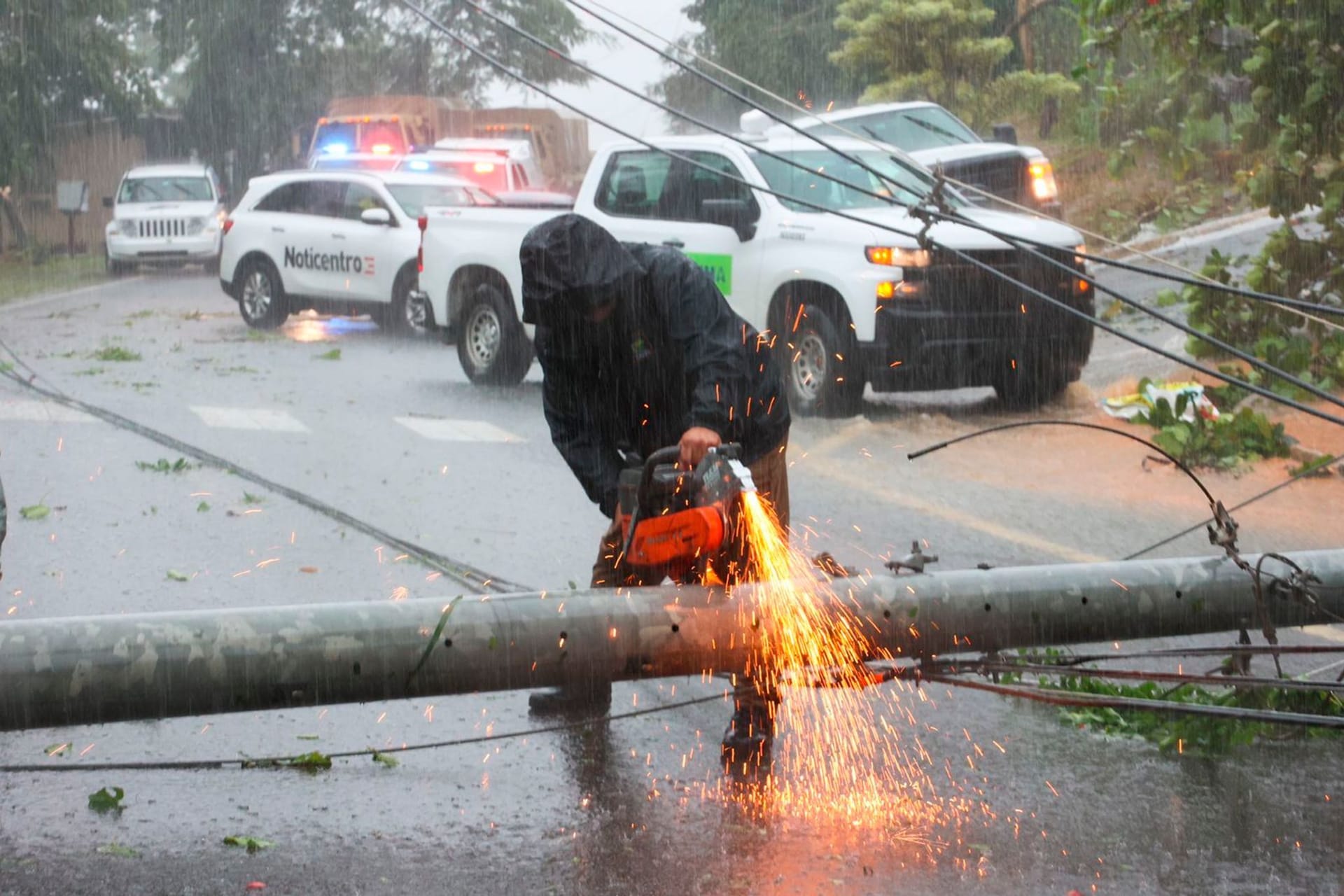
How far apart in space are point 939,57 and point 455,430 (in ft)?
58.4

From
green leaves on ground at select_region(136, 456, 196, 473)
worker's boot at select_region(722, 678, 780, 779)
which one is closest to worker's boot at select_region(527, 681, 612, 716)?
worker's boot at select_region(722, 678, 780, 779)

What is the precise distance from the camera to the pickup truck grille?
31.5 metres

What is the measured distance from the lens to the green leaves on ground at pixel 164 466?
424 inches

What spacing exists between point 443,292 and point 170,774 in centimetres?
1064

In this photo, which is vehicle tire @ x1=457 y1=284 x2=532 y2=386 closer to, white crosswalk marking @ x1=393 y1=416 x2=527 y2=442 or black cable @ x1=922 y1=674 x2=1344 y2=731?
white crosswalk marking @ x1=393 y1=416 x2=527 y2=442

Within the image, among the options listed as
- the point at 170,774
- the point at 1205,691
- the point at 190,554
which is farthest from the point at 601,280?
the point at 190,554

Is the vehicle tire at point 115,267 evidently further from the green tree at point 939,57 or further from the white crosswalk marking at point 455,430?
the white crosswalk marking at point 455,430

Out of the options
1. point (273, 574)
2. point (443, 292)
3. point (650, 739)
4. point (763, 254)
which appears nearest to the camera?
point (650, 739)

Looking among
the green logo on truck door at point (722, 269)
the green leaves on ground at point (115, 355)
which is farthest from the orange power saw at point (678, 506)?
the green leaves on ground at point (115, 355)

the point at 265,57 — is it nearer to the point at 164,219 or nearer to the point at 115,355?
the point at 164,219

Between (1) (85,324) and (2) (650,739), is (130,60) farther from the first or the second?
(2) (650,739)

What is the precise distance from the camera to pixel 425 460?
37.4 ft

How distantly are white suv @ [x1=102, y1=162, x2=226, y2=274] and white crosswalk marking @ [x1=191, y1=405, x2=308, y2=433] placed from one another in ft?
62.2

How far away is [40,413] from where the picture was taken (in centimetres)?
1325
